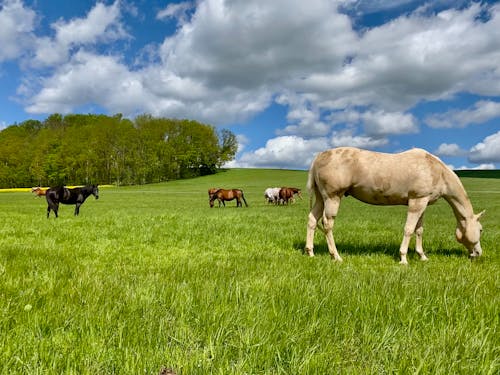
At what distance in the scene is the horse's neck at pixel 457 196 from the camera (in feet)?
25.4

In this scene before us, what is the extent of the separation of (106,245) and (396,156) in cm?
724

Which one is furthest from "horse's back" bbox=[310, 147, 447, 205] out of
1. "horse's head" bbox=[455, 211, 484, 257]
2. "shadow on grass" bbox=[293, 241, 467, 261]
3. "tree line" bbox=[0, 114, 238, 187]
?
"tree line" bbox=[0, 114, 238, 187]

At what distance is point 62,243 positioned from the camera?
8562 mm

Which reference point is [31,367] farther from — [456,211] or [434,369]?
[456,211]

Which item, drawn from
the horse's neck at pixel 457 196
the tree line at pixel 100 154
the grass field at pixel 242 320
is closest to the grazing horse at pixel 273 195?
the horse's neck at pixel 457 196

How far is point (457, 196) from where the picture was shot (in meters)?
7.86

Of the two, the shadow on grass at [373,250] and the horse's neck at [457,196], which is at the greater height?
the horse's neck at [457,196]

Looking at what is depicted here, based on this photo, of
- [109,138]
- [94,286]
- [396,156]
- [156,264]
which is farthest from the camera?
[109,138]

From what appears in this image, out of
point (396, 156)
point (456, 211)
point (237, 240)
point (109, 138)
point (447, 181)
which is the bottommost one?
point (237, 240)

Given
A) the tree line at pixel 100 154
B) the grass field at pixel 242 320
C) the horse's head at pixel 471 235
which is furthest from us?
the tree line at pixel 100 154

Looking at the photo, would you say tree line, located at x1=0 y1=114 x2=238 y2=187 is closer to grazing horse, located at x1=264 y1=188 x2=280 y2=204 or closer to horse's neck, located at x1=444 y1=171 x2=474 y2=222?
grazing horse, located at x1=264 y1=188 x2=280 y2=204

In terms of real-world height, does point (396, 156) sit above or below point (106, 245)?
above

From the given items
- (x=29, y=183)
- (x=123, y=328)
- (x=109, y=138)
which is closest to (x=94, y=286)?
(x=123, y=328)

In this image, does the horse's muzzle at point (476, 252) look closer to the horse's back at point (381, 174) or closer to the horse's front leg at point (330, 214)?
the horse's back at point (381, 174)
